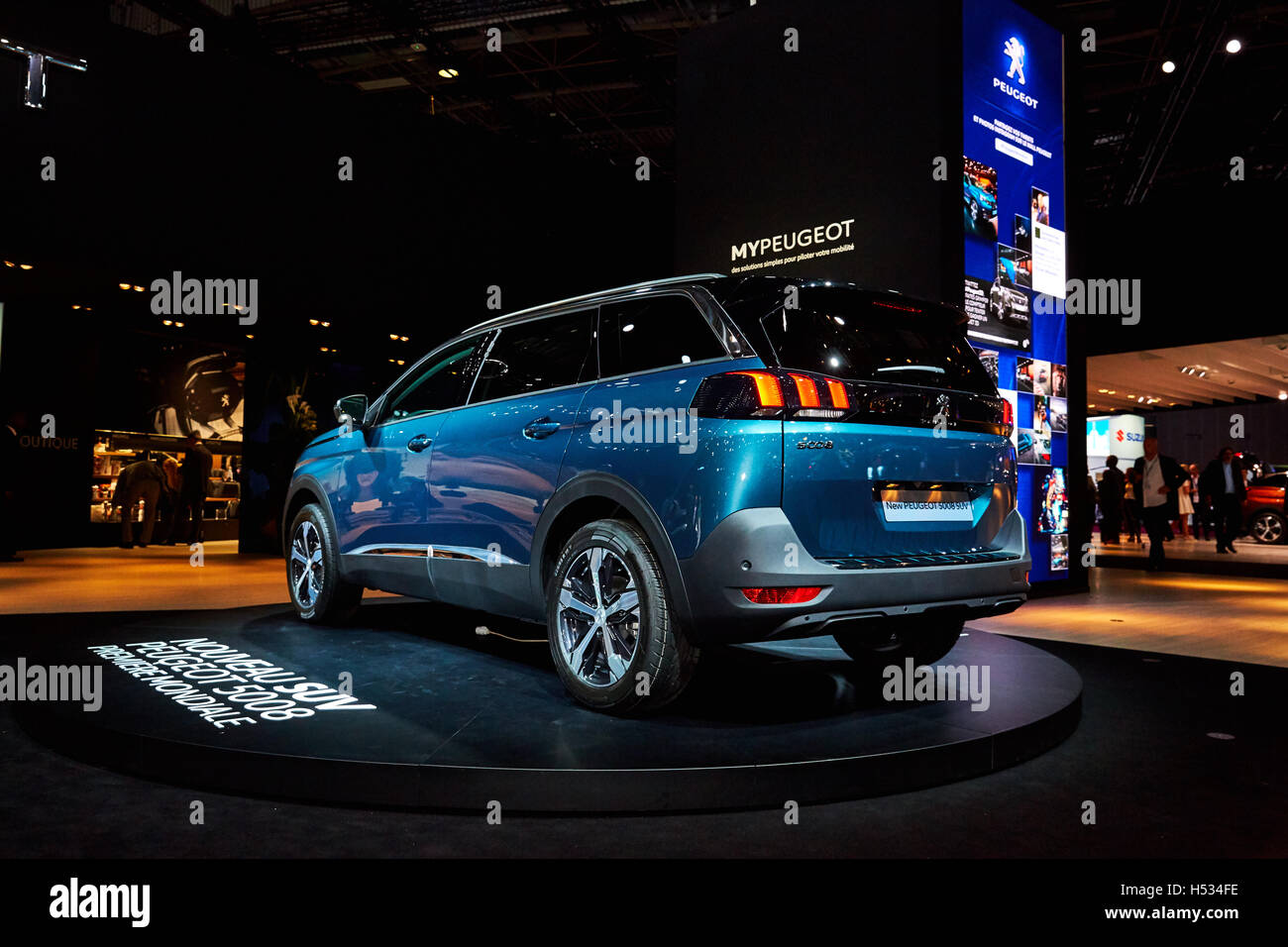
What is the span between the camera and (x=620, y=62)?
1575cm

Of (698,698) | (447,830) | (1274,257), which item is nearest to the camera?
(447,830)

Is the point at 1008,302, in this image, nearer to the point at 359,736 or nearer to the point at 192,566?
the point at 359,736

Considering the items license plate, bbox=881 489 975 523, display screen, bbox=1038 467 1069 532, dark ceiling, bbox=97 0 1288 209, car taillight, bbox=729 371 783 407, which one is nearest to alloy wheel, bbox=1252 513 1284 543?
dark ceiling, bbox=97 0 1288 209

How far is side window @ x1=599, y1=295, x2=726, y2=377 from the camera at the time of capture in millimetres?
3289

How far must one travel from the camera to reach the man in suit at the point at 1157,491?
39.1ft

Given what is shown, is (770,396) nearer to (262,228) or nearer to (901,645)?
(901,645)

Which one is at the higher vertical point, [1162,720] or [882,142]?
[882,142]

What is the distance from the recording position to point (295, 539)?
18.0ft

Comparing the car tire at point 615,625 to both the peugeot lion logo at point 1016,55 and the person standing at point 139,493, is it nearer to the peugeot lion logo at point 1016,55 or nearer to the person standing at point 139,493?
the peugeot lion logo at point 1016,55

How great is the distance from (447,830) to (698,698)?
124 cm

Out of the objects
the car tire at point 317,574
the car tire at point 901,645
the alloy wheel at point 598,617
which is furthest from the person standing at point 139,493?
the car tire at point 901,645

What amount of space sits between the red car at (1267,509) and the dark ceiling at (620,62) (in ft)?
19.8

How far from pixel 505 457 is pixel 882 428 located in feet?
4.93
